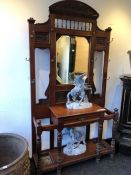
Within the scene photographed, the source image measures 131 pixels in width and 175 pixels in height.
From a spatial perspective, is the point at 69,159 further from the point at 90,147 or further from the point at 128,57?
the point at 128,57

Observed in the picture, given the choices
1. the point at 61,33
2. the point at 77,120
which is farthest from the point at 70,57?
the point at 77,120

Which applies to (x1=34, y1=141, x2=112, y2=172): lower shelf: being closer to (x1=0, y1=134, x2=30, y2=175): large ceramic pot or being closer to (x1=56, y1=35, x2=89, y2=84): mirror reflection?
(x1=0, y1=134, x2=30, y2=175): large ceramic pot

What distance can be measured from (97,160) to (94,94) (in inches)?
33.9

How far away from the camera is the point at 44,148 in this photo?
7.67 feet

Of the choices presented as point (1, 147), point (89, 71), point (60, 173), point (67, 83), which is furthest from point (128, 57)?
point (1, 147)

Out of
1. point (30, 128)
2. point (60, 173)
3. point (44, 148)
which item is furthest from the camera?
point (44, 148)

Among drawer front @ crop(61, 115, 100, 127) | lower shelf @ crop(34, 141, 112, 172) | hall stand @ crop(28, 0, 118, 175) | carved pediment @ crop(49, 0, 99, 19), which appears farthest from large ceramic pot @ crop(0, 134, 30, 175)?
carved pediment @ crop(49, 0, 99, 19)

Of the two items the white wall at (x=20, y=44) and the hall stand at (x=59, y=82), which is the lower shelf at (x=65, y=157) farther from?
the white wall at (x=20, y=44)

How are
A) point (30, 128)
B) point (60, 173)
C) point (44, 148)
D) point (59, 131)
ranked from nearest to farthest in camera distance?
point (59, 131)
point (60, 173)
point (30, 128)
point (44, 148)

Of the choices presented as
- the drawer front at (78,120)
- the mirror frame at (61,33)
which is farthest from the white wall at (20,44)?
the drawer front at (78,120)

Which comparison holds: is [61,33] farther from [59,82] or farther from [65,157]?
[65,157]

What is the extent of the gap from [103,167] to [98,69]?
1.26 metres

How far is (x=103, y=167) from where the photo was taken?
7.16 feet

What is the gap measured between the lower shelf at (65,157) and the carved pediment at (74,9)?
169cm
